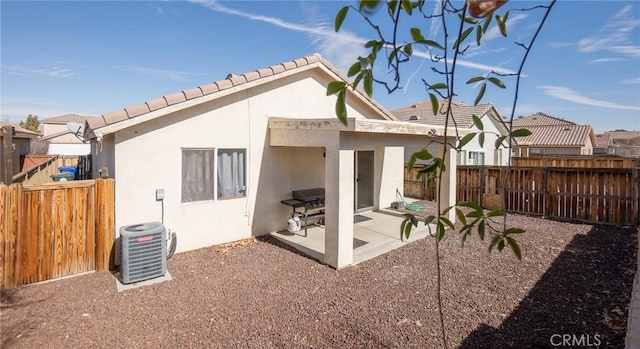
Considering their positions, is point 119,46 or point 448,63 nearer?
point 448,63

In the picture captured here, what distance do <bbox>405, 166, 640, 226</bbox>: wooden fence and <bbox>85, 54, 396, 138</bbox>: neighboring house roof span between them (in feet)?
22.3

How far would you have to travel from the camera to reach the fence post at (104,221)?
6.57 m

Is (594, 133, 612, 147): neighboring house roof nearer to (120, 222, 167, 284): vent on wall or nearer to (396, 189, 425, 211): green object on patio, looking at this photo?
(396, 189, 425, 211): green object on patio

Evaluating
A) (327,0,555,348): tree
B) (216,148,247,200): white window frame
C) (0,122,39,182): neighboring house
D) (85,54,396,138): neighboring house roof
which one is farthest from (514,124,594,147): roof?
(0,122,39,182): neighboring house

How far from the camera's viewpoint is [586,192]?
1103cm

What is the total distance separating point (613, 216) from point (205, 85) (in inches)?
528

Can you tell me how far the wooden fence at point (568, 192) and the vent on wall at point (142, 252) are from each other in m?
9.21

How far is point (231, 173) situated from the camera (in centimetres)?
843

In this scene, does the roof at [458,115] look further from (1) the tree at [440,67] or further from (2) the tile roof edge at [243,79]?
(1) the tree at [440,67]

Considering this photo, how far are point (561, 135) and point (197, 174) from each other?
42.5 metres

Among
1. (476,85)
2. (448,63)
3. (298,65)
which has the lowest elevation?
(476,85)

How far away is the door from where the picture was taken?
496 inches

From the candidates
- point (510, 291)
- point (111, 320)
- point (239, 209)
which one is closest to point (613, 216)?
point (510, 291)

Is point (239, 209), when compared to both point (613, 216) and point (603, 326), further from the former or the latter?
point (613, 216)
